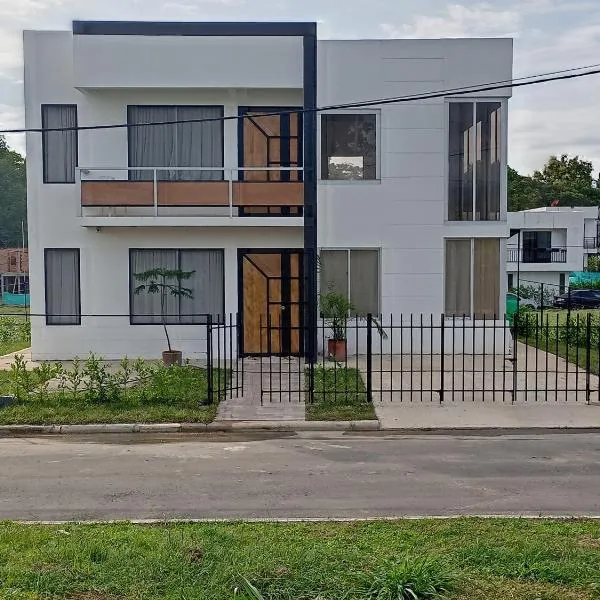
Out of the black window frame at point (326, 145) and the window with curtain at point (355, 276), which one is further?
the window with curtain at point (355, 276)

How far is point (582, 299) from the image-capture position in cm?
4247

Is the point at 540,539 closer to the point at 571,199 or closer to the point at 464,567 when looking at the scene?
the point at 464,567

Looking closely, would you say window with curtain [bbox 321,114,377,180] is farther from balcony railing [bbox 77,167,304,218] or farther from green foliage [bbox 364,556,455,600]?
green foliage [bbox 364,556,455,600]

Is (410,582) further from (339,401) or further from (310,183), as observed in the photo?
(310,183)

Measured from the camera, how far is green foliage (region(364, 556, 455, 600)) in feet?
16.6

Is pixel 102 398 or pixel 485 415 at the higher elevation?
pixel 102 398

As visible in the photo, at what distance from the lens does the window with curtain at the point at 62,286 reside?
18234 millimetres

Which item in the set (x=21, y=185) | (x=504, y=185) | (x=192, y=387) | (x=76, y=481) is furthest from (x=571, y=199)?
(x=76, y=481)

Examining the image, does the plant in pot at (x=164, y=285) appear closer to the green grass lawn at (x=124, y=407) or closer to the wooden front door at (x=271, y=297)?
the wooden front door at (x=271, y=297)

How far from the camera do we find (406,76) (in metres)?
18.0

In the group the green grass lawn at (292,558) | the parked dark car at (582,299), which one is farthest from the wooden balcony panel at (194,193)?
the parked dark car at (582,299)

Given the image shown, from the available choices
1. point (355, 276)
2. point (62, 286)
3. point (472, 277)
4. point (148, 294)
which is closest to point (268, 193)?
point (355, 276)

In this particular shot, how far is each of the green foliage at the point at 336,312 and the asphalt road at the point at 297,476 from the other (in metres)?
6.49

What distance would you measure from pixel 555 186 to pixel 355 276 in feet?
224
